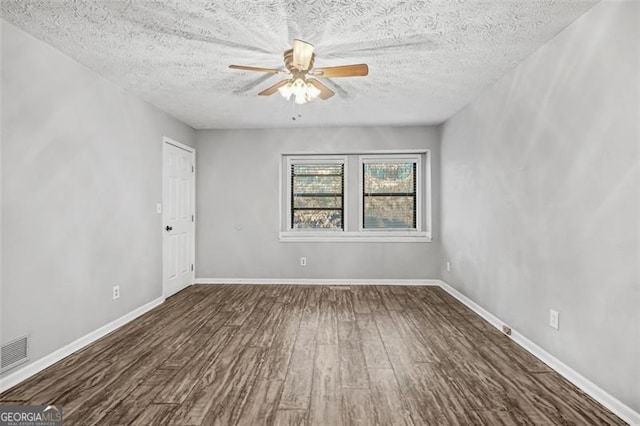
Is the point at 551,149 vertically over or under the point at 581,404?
over

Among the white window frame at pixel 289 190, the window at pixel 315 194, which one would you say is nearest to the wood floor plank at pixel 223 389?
the white window frame at pixel 289 190

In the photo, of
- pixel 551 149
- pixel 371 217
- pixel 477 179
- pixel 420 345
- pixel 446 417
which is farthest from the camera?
pixel 371 217

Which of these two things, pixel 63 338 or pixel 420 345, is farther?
pixel 420 345

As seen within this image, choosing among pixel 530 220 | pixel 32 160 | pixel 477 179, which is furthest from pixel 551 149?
pixel 32 160

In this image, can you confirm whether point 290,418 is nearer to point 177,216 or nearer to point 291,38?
point 291,38

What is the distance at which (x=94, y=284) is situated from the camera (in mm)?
3041

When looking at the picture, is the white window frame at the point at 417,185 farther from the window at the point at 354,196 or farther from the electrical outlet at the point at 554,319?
the electrical outlet at the point at 554,319

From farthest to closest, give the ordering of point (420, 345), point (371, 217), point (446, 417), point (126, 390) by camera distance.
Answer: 1. point (371, 217)
2. point (420, 345)
3. point (126, 390)
4. point (446, 417)

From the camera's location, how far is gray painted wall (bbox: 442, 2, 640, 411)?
6.16 feet

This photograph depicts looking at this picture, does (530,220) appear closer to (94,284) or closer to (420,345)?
(420,345)

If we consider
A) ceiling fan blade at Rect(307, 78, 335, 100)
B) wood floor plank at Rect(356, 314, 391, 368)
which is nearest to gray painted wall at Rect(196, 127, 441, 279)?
wood floor plank at Rect(356, 314, 391, 368)

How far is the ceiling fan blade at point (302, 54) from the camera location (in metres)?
2.20

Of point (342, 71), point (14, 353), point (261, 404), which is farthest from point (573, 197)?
point (14, 353)

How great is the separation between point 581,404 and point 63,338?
3687 mm
